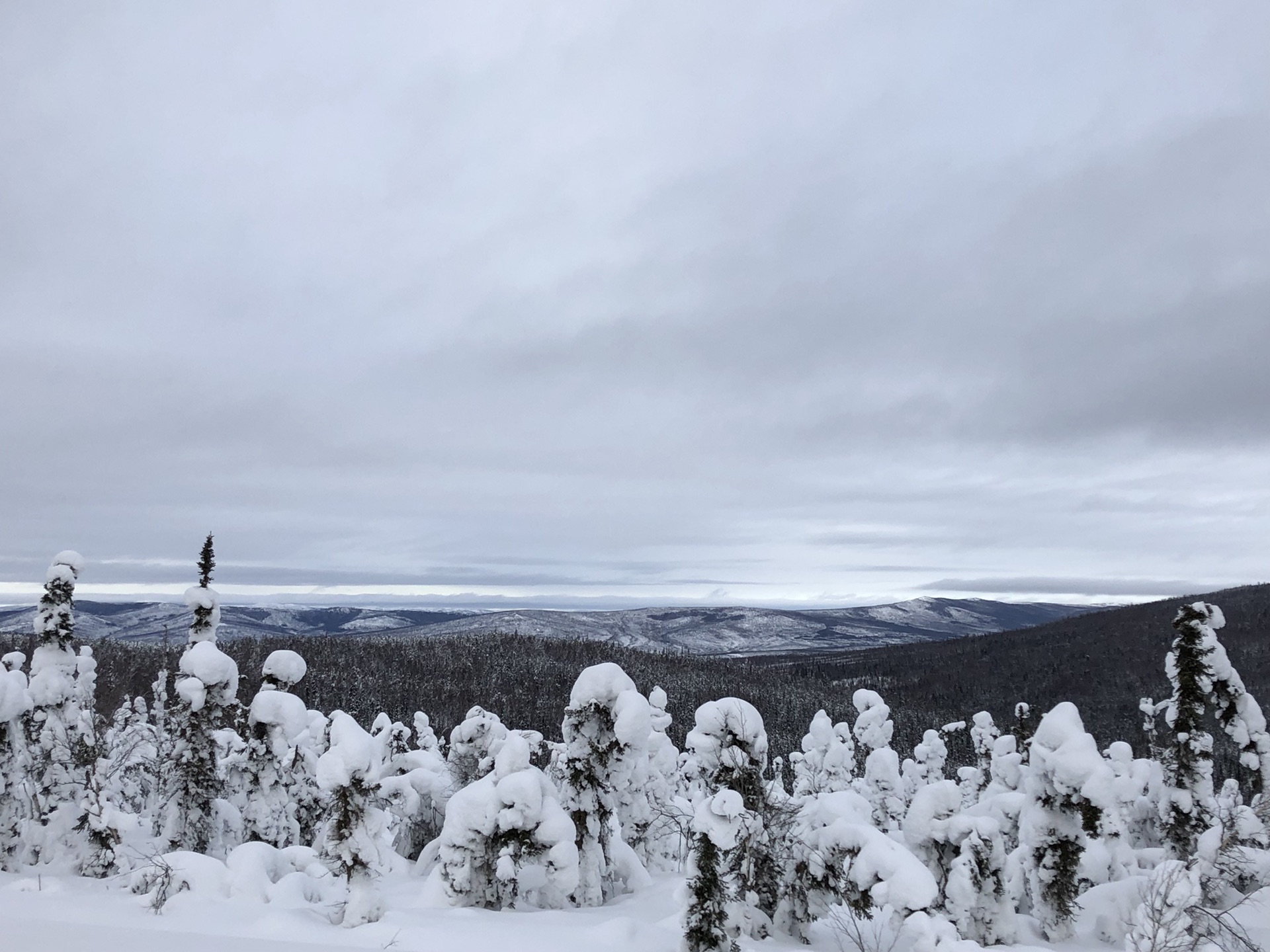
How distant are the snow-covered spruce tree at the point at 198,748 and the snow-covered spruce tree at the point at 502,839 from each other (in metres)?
7.49

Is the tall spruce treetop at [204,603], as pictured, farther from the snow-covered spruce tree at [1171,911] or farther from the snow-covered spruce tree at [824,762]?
the snow-covered spruce tree at [824,762]

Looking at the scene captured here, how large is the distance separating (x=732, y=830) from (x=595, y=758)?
5.60m

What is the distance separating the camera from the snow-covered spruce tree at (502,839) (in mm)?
14773

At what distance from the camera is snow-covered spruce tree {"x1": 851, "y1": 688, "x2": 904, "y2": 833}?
1286 inches

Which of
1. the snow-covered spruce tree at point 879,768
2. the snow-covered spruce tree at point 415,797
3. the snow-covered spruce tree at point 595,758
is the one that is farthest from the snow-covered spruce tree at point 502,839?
the snow-covered spruce tree at point 879,768

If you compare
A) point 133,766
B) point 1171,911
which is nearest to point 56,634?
point 133,766

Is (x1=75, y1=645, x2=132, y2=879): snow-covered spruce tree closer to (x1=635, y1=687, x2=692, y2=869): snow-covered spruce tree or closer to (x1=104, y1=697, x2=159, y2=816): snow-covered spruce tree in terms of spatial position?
(x1=104, y1=697, x2=159, y2=816): snow-covered spruce tree

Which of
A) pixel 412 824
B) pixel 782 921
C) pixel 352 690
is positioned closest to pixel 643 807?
pixel 782 921

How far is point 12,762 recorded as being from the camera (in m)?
17.0

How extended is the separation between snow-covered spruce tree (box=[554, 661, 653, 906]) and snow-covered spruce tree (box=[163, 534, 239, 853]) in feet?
29.9

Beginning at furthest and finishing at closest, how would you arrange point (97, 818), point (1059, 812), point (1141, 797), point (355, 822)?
point (1141, 797)
point (97, 818)
point (1059, 812)
point (355, 822)

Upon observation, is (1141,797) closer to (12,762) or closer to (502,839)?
(502,839)

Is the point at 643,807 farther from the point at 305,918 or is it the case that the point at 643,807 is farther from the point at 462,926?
the point at 305,918

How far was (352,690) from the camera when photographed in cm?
14400
